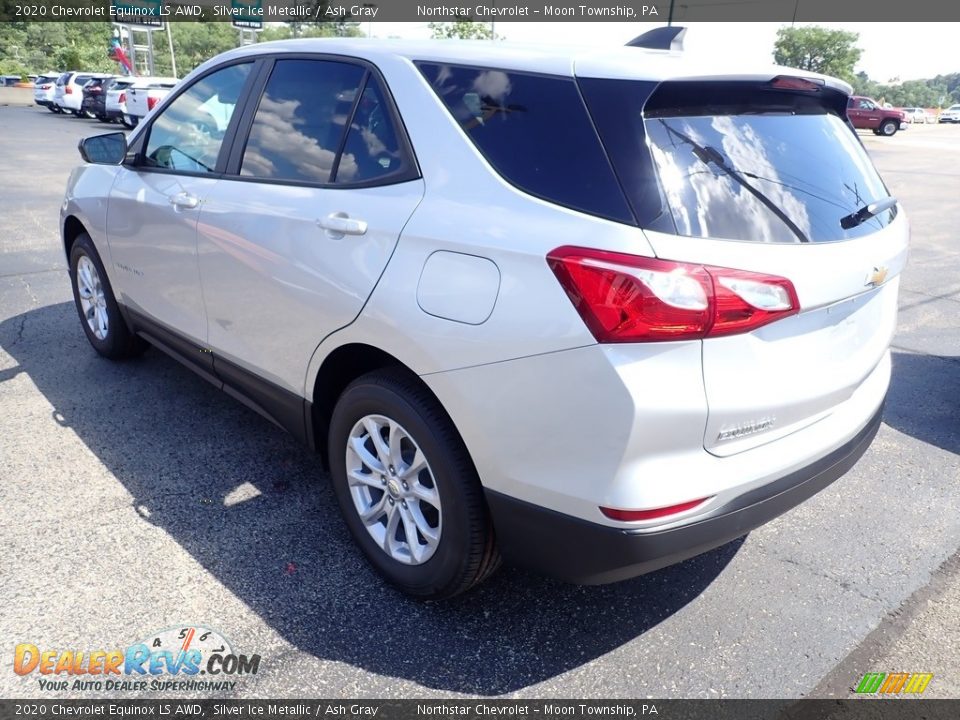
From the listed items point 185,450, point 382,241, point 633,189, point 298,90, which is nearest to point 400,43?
point 298,90

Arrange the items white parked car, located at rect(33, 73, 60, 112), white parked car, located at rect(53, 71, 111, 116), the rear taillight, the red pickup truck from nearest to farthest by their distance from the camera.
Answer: the rear taillight, white parked car, located at rect(53, 71, 111, 116), white parked car, located at rect(33, 73, 60, 112), the red pickup truck

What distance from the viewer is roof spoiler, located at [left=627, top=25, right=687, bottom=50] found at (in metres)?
2.67

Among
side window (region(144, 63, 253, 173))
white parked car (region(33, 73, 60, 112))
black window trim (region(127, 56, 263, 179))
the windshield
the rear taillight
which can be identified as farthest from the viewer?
white parked car (region(33, 73, 60, 112))

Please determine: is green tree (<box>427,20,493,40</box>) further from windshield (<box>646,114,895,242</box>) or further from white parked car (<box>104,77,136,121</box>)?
windshield (<box>646,114,895,242</box>)

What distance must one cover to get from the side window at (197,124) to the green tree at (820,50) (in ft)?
244

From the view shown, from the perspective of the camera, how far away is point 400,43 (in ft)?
8.95

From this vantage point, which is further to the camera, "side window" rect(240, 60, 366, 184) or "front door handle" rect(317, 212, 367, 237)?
"side window" rect(240, 60, 366, 184)

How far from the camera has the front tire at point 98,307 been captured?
4422 mm

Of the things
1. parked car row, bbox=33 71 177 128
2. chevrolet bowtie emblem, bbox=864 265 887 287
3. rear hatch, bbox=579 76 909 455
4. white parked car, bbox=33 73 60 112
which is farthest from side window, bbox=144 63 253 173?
white parked car, bbox=33 73 60 112

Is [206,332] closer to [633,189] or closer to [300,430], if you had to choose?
[300,430]

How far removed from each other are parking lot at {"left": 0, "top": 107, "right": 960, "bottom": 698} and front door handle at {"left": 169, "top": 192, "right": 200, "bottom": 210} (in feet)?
3.84

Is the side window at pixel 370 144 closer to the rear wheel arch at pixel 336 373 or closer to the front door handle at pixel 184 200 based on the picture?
the rear wheel arch at pixel 336 373

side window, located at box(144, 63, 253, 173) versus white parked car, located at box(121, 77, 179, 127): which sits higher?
side window, located at box(144, 63, 253, 173)

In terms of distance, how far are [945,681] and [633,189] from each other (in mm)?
1865
